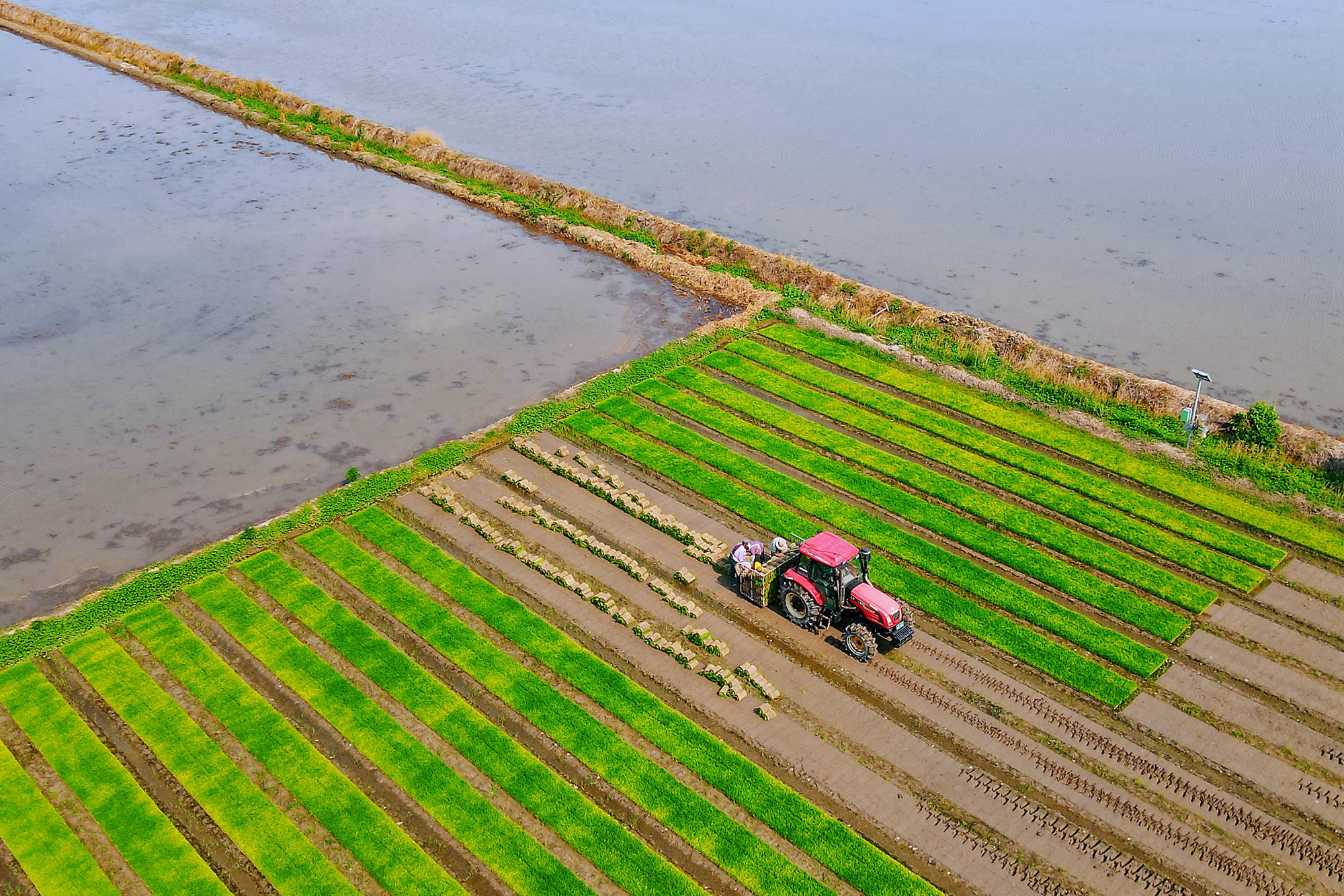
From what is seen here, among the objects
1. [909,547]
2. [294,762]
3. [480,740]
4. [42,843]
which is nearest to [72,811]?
[42,843]

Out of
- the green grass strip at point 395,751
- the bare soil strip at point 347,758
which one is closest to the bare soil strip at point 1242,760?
the green grass strip at point 395,751

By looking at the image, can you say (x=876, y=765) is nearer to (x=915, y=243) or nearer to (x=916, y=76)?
(x=915, y=243)

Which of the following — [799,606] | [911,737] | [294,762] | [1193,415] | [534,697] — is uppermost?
[1193,415]

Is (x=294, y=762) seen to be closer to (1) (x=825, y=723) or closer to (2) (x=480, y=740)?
(2) (x=480, y=740)

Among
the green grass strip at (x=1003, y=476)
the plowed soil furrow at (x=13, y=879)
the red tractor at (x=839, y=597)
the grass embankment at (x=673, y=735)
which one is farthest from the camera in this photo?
the green grass strip at (x=1003, y=476)

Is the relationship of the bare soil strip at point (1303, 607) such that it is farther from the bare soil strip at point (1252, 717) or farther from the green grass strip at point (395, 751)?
the green grass strip at point (395, 751)

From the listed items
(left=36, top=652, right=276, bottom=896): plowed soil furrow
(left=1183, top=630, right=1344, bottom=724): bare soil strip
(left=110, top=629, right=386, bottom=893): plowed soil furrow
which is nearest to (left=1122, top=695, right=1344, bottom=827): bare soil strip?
(left=1183, top=630, right=1344, bottom=724): bare soil strip

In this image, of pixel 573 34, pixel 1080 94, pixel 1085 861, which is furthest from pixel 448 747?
pixel 573 34
